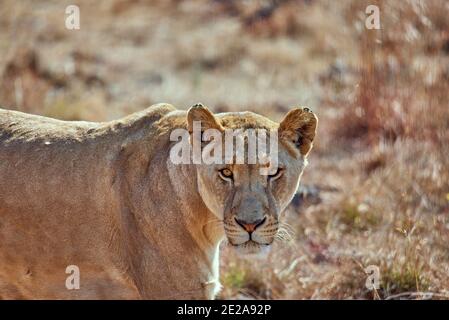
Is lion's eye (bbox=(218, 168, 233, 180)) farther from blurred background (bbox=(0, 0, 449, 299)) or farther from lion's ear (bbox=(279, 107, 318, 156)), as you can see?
blurred background (bbox=(0, 0, 449, 299))

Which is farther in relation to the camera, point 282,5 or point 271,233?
point 282,5

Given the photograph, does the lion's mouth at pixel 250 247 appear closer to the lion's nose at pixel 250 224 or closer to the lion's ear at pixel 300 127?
the lion's nose at pixel 250 224

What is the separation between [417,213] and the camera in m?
A: 7.27

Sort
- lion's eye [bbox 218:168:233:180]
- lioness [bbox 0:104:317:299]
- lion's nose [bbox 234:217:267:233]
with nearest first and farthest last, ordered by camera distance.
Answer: lion's nose [bbox 234:217:267:233], lion's eye [bbox 218:168:233:180], lioness [bbox 0:104:317:299]

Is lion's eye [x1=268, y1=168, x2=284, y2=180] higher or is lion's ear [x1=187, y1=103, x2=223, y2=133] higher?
lion's ear [x1=187, y1=103, x2=223, y2=133]

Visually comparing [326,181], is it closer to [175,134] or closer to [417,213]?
[417,213]

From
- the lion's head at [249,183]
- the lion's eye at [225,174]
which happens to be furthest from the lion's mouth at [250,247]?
the lion's eye at [225,174]

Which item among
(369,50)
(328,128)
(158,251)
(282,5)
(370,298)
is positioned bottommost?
(370,298)

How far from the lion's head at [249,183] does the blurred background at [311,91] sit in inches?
20.7

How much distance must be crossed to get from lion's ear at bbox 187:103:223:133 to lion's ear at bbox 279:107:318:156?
0.39 metres

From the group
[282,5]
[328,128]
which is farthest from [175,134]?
[282,5]

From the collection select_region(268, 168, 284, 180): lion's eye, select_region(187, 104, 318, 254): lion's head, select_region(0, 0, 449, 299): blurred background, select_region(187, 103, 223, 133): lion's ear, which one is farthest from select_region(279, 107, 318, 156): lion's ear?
select_region(0, 0, 449, 299): blurred background

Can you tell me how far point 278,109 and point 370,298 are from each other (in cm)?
601

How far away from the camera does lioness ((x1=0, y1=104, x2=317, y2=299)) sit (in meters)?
4.90
